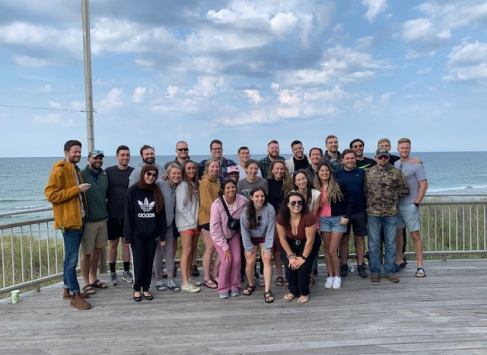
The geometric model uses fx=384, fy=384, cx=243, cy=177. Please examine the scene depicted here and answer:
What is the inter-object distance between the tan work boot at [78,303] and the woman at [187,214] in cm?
119

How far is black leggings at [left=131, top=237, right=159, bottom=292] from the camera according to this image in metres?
4.65

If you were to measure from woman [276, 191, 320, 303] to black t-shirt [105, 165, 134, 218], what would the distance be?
2.10 meters

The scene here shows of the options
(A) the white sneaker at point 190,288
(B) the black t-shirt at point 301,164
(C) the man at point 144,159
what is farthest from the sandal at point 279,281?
(C) the man at point 144,159

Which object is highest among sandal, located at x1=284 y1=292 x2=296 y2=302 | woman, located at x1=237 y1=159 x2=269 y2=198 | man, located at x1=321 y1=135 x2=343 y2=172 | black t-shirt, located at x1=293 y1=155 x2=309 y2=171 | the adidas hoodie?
man, located at x1=321 y1=135 x2=343 y2=172

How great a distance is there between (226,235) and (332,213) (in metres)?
1.44

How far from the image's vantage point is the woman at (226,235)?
4773 mm

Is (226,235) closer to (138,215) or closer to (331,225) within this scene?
(138,215)

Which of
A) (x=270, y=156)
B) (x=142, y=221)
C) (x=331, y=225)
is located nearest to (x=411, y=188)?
(x=331, y=225)

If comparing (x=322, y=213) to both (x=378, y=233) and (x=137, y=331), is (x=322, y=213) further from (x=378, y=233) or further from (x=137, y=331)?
(x=137, y=331)

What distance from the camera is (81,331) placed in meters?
3.86

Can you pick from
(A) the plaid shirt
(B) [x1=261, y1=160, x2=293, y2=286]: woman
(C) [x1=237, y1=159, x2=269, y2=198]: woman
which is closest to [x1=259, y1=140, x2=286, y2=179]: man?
(A) the plaid shirt

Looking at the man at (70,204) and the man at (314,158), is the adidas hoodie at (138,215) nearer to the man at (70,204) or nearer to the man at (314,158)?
the man at (70,204)

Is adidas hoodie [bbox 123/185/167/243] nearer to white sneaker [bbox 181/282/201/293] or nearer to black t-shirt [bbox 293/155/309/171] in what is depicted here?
white sneaker [bbox 181/282/201/293]

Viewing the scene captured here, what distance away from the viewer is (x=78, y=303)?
449cm
